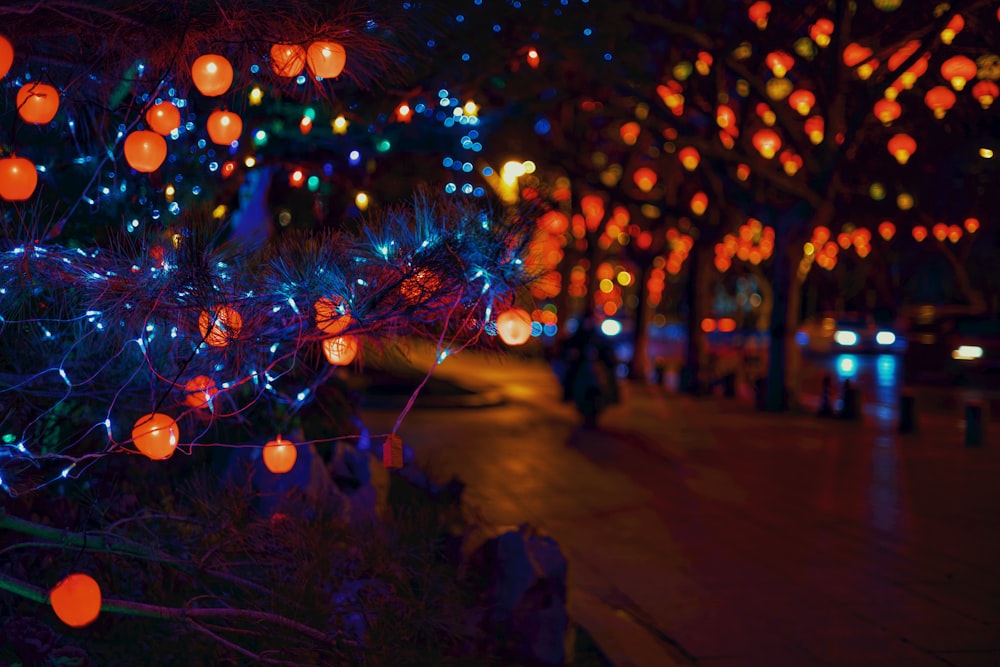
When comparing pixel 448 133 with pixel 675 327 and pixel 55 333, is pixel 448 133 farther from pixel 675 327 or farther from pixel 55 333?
pixel 675 327

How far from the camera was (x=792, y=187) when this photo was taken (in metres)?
17.1

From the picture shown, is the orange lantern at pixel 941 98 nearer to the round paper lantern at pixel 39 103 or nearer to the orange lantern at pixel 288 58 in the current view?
the orange lantern at pixel 288 58

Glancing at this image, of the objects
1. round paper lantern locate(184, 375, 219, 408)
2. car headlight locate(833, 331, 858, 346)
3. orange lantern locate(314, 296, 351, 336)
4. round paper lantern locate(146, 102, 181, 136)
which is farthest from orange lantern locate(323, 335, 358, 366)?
car headlight locate(833, 331, 858, 346)

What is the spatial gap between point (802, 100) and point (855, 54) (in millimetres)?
1669

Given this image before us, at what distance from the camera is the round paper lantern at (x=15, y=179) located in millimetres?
4172

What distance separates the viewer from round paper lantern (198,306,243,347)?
12.7ft

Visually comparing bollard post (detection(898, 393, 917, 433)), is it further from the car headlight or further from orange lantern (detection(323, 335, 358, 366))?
the car headlight

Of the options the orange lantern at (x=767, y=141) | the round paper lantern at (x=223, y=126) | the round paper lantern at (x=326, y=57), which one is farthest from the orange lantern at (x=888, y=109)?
the round paper lantern at (x=326, y=57)

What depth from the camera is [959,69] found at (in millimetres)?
10414

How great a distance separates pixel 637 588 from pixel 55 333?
437cm

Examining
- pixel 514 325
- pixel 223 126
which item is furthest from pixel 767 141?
pixel 514 325

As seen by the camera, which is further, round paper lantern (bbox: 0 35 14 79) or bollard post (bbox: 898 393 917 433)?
bollard post (bbox: 898 393 917 433)

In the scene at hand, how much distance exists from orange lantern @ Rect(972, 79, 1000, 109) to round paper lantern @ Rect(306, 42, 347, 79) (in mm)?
8650

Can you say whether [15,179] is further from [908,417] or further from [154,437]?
[908,417]
